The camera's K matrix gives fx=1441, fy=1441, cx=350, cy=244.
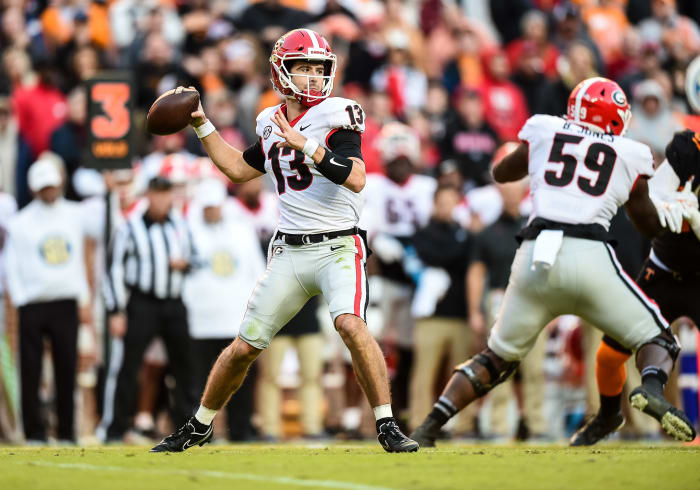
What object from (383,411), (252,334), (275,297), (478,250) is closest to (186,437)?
(252,334)

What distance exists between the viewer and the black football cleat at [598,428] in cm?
854

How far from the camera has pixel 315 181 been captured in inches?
293

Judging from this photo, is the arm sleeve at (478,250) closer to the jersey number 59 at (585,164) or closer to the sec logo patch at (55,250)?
the sec logo patch at (55,250)

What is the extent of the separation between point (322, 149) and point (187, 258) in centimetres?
484

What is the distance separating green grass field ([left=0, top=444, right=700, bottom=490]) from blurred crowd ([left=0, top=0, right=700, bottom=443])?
4.09 m

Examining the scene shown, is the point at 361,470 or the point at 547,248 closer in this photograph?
the point at 361,470

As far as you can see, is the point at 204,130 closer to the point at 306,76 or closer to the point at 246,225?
the point at 306,76

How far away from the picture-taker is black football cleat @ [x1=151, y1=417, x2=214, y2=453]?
24.6 ft

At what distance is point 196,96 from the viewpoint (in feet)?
25.0

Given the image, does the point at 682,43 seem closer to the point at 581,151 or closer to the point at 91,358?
the point at 91,358

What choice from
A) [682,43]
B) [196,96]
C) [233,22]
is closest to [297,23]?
[233,22]

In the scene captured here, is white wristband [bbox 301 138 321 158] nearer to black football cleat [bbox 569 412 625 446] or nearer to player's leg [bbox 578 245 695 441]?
player's leg [bbox 578 245 695 441]

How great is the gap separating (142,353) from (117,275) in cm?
67

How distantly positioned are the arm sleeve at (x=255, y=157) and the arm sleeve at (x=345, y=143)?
51cm
